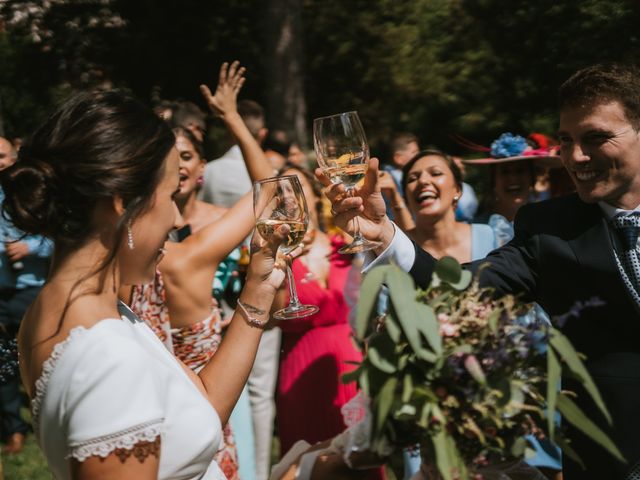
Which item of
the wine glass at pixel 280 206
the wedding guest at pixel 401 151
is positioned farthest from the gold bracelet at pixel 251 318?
the wedding guest at pixel 401 151

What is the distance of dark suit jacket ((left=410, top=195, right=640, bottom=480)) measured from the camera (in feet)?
8.81

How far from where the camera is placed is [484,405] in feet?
5.79

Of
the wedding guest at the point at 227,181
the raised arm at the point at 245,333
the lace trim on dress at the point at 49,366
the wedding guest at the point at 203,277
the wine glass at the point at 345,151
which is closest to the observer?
the lace trim on dress at the point at 49,366

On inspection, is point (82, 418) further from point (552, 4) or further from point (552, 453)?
point (552, 4)

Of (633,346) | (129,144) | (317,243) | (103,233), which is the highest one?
(129,144)

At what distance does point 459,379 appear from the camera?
1.81 metres

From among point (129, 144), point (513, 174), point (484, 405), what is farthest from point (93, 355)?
point (513, 174)

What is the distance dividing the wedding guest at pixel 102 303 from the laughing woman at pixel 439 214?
3.02m

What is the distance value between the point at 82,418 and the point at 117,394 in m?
0.09

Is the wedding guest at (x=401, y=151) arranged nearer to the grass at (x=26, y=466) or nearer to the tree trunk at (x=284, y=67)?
the grass at (x=26, y=466)

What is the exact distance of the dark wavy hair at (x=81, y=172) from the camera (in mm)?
2080

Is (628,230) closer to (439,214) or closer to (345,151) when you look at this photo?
(345,151)

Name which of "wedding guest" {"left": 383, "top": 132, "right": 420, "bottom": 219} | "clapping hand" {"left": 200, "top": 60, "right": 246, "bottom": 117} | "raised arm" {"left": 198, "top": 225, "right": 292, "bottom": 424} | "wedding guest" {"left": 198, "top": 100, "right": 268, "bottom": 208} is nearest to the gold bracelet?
"raised arm" {"left": 198, "top": 225, "right": 292, "bottom": 424}

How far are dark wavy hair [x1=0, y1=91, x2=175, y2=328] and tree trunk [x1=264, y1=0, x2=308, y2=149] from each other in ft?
41.8
